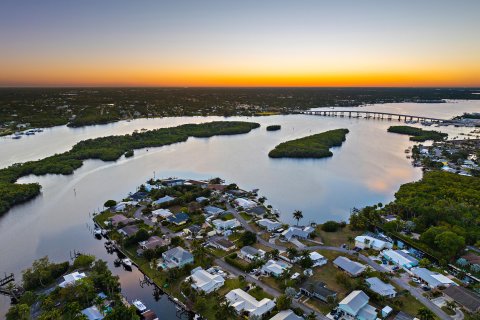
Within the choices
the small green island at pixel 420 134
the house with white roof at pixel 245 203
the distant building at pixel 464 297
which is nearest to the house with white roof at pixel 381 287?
the distant building at pixel 464 297

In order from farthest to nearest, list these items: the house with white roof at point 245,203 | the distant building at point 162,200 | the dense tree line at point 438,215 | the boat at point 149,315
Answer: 1. the distant building at point 162,200
2. the house with white roof at point 245,203
3. the dense tree line at point 438,215
4. the boat at point 149,315

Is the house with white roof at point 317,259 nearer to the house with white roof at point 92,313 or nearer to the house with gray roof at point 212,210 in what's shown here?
the house with gray roof at point 212,210

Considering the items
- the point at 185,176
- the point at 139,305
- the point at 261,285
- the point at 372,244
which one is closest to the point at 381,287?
the point at 372,244

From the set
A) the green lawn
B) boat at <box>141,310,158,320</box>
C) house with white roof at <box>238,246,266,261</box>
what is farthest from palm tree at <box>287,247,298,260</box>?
boat at <box>141,310,158,320</box>

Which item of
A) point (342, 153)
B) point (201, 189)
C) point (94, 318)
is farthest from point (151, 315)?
point (342, 153)

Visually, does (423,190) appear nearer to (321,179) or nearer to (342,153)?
(321,179)

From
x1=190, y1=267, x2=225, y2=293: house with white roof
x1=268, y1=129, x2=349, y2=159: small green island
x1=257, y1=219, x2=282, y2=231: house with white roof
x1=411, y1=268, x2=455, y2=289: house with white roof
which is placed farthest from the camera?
x1=268, y1=129, x2=349, y2=159: small green island

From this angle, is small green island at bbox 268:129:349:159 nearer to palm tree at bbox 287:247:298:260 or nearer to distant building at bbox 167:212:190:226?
Answer: distant building at bbox 167:212:190:226
